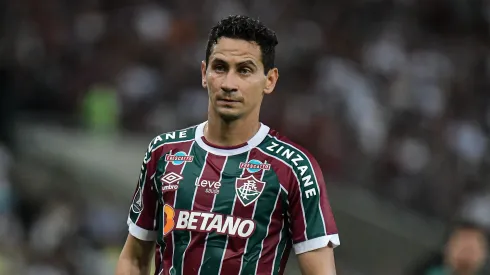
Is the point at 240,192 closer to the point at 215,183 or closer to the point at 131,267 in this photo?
the point at 215,183

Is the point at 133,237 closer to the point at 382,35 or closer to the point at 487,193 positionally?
the point at 487,193

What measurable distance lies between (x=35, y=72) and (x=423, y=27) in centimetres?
617

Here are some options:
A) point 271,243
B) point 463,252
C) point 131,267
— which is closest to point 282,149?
point 271,243

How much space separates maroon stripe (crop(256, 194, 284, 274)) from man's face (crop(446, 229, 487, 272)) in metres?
2.04

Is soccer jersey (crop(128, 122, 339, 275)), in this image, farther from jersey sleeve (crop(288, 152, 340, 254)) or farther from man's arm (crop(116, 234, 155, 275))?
man's arm (crop(116, 234, 155, 275))

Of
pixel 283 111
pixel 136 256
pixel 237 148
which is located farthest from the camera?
pixel 283 111

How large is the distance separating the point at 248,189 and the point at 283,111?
8.51m

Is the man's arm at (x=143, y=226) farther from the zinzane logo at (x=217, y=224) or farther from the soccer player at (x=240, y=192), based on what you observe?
the zinzane logo at (x=217, y=224)

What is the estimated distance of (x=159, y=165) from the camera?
478 centimetres

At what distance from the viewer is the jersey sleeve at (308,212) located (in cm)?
459

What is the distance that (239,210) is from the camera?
4574mm

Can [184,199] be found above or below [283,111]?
above

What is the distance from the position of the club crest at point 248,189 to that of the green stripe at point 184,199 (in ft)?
0.63

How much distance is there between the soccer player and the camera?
4566mm
